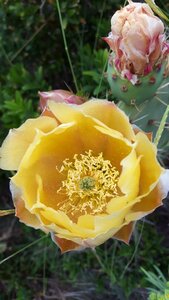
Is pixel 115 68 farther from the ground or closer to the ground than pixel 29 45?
farther from the ground

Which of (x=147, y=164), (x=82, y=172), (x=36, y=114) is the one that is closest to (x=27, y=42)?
(x=36, y=114)

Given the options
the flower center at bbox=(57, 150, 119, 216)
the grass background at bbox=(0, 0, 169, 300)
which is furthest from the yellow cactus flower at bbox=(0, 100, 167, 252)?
the grass background at bbox=(0, 0, 169, 300)

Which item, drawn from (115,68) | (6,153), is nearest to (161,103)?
(115,68)

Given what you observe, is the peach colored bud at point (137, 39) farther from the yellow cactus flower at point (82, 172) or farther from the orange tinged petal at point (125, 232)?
the orange tinged petal at point (125, 232)

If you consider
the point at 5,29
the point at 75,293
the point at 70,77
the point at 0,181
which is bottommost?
the point at 75,293

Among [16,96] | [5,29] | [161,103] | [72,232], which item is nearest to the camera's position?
[72,232]

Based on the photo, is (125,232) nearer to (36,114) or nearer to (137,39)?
(137,39)

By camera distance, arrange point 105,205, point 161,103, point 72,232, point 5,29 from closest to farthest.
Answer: point 72,232 < point 105,205 < point 161,103 < point 5,29

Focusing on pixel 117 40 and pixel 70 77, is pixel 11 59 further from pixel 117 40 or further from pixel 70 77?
pixel 117 40
